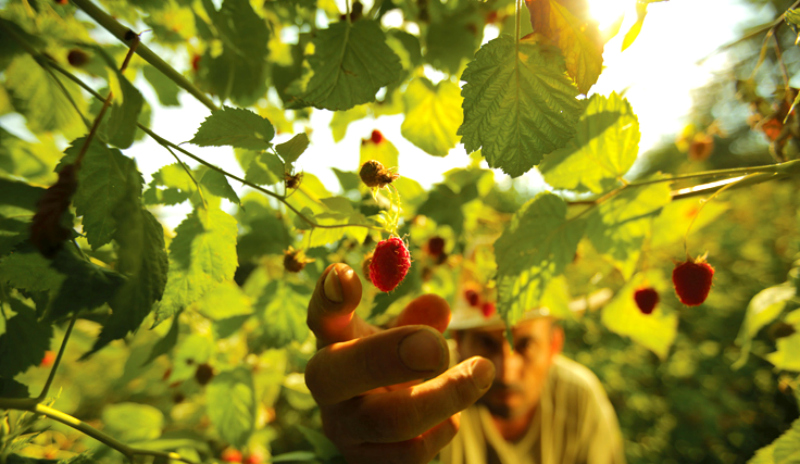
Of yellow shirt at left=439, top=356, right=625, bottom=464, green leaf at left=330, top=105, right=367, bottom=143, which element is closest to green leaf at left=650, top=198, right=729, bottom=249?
green leaf at left=330, top=105, right=367, bottom=143

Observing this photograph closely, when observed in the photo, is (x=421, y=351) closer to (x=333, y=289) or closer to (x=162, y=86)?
(x=333, y=289)

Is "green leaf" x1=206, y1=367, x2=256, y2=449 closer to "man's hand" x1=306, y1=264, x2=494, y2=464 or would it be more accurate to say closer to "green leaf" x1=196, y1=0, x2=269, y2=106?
"man's hand" x1=306, y1=264, x2=494, y2=464

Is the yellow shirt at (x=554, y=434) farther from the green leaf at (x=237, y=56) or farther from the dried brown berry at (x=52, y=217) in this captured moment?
the dried brown berry at (x=52, y=217)

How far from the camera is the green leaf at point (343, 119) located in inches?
29.9

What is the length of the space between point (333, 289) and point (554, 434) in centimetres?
205

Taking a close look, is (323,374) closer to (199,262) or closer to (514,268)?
(199,262)

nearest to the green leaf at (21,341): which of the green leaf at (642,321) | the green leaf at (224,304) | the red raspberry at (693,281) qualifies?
the green leaf at (224,304)

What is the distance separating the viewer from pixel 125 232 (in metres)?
0.31

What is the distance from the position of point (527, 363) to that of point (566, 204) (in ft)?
4.75

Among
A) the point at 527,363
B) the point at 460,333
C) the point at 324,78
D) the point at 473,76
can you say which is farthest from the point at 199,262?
the point at 527,363

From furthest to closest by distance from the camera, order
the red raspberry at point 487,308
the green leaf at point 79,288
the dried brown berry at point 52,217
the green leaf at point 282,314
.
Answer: the red raspberry at point 487,308 → the green leaf at point 282,314 → the green leaf at point 79,288 → the dried brown berry at point 52,217

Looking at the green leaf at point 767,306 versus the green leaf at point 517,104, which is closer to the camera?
the green leaf at point 517,104

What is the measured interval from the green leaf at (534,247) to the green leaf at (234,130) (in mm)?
381

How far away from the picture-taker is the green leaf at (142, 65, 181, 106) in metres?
0.78
